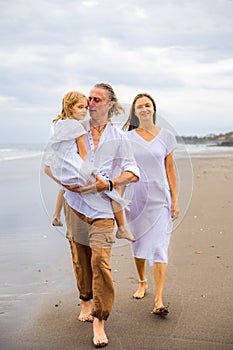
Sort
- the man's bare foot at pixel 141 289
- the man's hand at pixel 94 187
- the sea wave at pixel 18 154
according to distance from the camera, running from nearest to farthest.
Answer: the man's hand at pixel 94 187
the man's bare foot at pixel 141 289
the sea wave at pixel 18 154

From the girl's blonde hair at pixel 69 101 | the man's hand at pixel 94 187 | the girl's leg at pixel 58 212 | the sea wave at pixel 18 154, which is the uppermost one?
the girl's blonde hair at pixel 69 101

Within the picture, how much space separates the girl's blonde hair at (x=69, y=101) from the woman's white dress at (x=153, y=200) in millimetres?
777

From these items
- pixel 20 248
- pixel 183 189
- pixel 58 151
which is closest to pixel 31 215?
pixel 20 248

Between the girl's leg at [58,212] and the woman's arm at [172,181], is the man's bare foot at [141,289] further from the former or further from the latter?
the girl's leg at [58,212]

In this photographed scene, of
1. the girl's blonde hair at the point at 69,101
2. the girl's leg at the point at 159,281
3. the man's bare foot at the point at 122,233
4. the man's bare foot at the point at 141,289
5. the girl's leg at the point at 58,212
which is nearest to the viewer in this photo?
the girl's blonde hair at the point at 69,101

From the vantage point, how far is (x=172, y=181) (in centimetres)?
473

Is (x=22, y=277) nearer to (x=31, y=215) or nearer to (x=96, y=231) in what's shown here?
(x=96, y=231)

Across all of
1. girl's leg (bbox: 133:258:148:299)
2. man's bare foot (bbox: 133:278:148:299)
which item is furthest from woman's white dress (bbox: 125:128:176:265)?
man's bare foot (bbox: 133:278:148:299)

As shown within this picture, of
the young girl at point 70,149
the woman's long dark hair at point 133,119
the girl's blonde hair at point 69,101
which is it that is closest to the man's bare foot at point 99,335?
the young girl at point 70,149

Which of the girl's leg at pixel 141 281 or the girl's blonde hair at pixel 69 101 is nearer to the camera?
the girl's blonde hair at pixel 69 101

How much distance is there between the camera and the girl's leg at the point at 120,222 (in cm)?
399

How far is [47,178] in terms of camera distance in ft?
14.1

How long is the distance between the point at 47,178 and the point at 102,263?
0.81m

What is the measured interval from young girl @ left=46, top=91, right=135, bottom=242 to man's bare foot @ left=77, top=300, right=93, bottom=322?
30.9 inches
